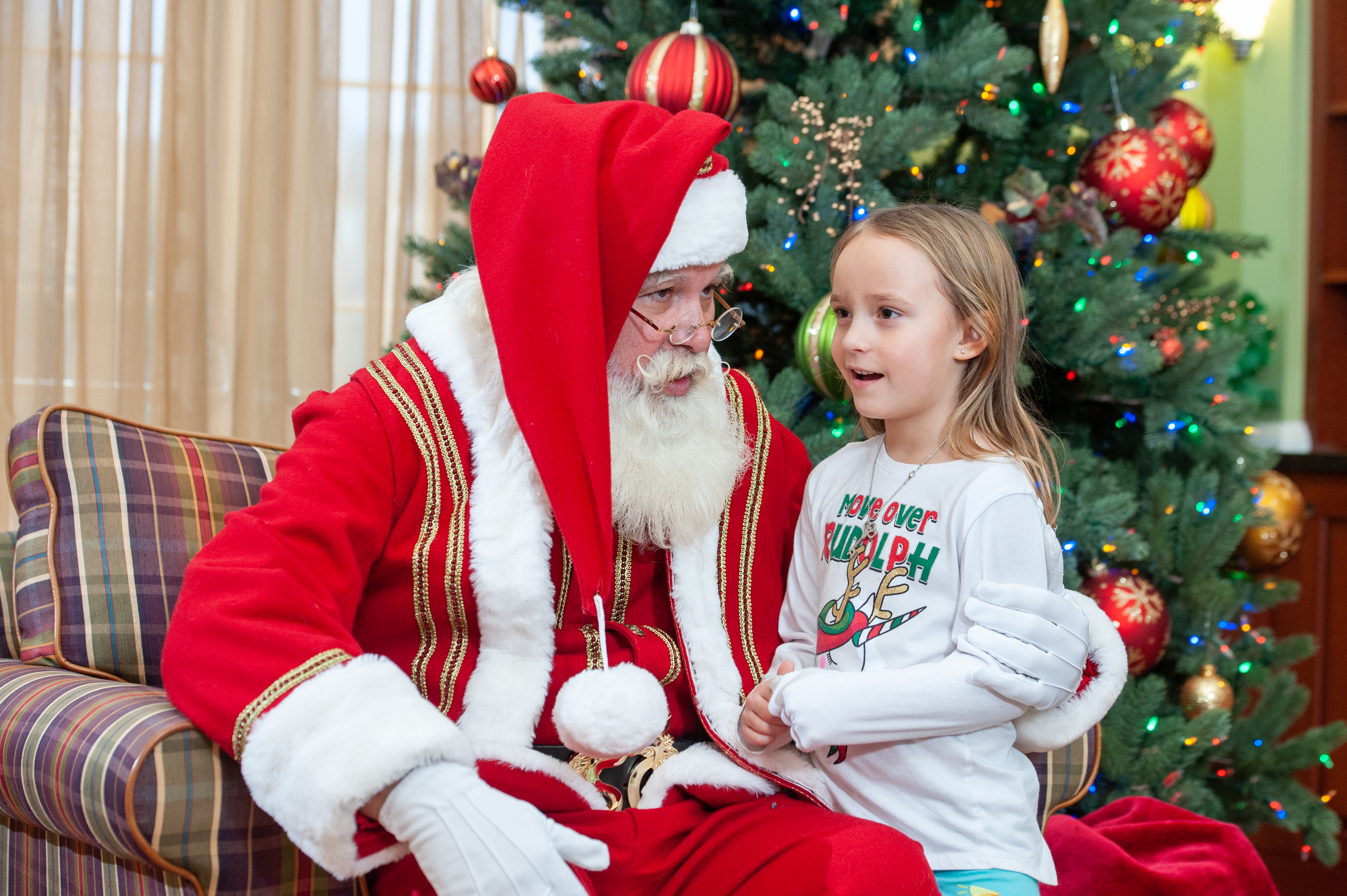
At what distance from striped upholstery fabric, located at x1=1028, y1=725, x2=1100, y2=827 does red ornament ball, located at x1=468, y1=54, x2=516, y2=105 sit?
2143 millimetres

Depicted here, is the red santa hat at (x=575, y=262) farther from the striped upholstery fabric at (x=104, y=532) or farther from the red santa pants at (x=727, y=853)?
the striped upholstery fabric at (x=104, y=532)

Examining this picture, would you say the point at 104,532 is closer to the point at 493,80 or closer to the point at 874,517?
the point at 874,517

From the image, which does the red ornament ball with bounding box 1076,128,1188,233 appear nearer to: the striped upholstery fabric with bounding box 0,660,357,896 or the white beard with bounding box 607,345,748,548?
the white beard with bounding box 607,345,748,548

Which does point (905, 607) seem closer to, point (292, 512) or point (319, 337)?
point (292, 512)

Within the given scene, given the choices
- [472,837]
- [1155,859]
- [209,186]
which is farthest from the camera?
[209,186]

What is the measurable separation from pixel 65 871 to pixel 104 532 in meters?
0.47

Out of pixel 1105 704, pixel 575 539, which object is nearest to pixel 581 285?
pixel 575 539

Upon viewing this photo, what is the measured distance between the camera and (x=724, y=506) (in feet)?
5.12

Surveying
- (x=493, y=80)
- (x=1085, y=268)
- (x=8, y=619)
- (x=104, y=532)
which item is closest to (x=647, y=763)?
(x=104, y=532)

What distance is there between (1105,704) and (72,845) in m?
1.35

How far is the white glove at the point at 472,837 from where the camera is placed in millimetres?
1024

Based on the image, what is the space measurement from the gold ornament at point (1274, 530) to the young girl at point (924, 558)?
1.52 meters

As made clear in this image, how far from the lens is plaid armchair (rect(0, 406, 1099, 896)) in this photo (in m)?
1.10

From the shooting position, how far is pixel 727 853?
4.37 feet
